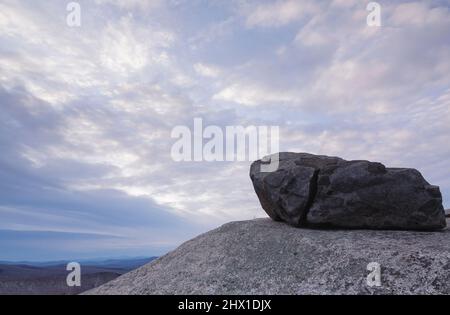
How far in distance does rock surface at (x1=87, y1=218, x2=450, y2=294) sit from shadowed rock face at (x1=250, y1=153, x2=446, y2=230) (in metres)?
0.50

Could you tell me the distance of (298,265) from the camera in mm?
12406

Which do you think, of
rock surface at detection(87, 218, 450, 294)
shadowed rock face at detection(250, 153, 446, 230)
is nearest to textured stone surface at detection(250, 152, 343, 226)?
shadowed rock face at detection(250, 153, 446, 230)

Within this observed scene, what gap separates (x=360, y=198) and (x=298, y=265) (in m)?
4.22

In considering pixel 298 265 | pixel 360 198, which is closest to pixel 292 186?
pixel 360 198

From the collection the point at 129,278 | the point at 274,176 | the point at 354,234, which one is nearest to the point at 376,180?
the point at 354,234

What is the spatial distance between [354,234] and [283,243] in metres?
2.62

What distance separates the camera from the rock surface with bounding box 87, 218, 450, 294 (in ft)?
36.7

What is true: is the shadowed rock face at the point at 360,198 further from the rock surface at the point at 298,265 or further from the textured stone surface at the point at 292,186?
the rock surface at the point at 298,265

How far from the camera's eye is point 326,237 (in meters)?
13.9

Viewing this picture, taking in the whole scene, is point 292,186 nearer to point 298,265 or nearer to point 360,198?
point 360,198

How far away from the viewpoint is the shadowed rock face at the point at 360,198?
1490cm

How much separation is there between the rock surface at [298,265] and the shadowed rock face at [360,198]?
504mm
